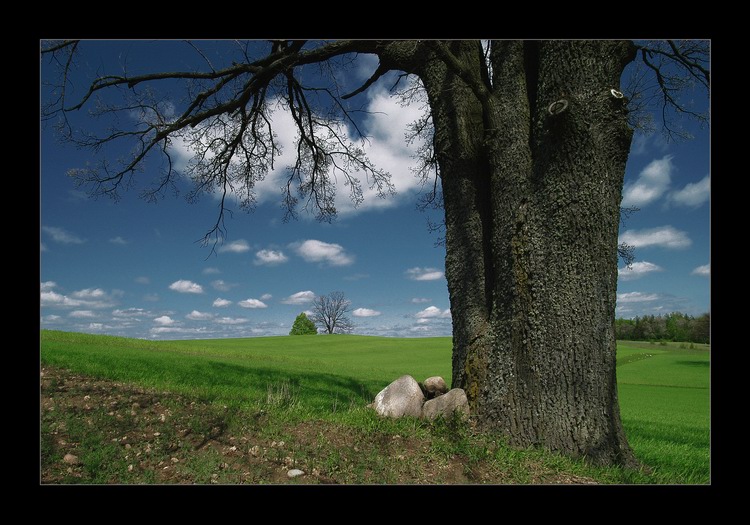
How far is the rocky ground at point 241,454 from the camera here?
3.79m

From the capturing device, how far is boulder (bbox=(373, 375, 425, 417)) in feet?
16.8

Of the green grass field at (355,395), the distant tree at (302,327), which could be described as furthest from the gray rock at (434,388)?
the distant tree at (302,327)

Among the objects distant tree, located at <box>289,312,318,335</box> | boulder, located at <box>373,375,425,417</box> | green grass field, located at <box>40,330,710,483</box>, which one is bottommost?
distant tree, located at <box>289,312,318,335</box>

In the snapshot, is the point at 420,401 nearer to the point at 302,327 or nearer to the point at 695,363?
the point at 695,363

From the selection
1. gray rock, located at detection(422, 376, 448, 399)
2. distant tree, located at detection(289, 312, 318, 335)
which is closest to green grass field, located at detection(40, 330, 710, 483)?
gray rock, located at detection(422, 376, 448, 399)

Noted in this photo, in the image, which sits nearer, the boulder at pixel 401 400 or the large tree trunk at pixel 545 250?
the large tree trunk at pixel 545 250

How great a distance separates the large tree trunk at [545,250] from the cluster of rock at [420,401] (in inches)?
8.3

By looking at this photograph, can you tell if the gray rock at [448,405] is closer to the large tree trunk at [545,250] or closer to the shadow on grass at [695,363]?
the large tree trunk at [545,250]

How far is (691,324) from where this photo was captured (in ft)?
95.1

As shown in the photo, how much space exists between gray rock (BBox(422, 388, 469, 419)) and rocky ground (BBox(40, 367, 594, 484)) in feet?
1.49

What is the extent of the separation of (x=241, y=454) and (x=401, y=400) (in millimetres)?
1997

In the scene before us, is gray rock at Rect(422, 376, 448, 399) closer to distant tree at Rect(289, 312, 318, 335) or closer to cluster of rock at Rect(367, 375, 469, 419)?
cluster of rock at Rect(367, 375, 469, 419)
